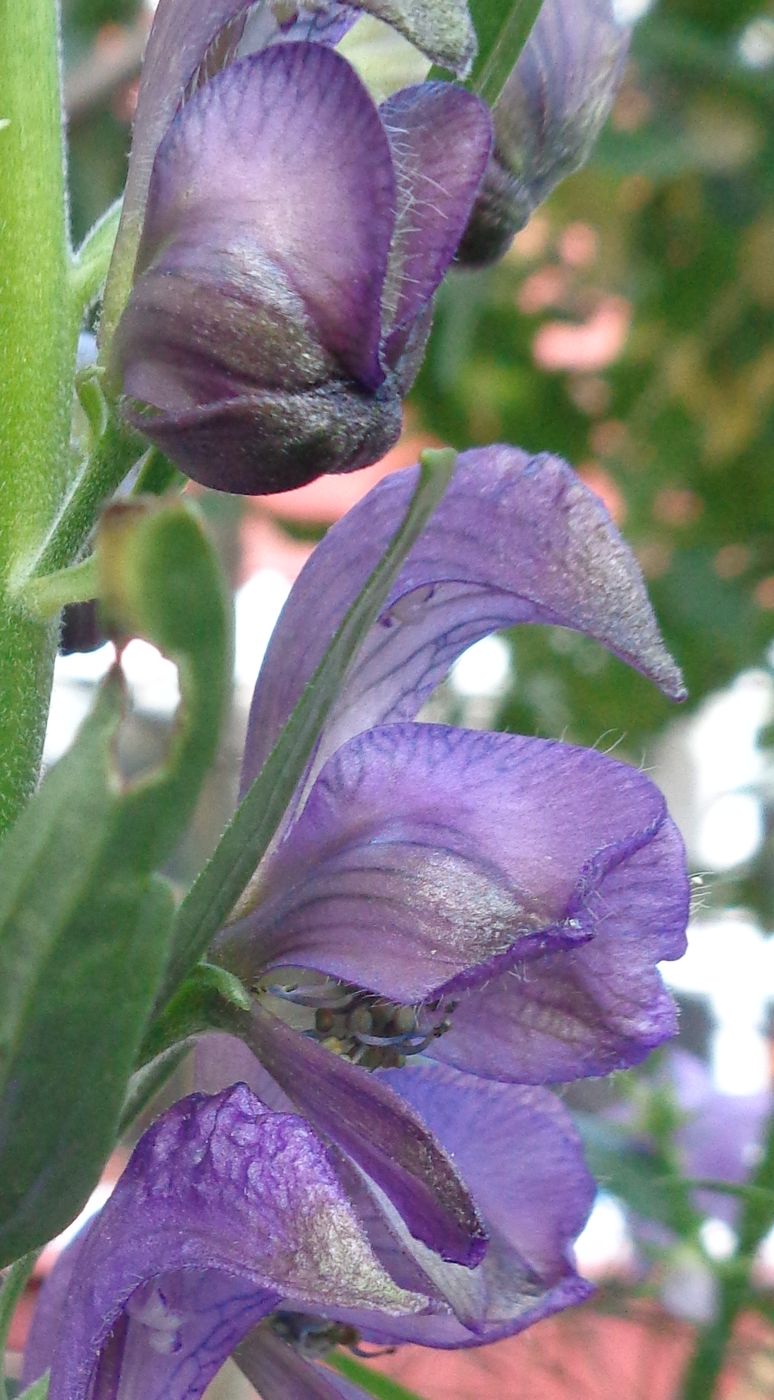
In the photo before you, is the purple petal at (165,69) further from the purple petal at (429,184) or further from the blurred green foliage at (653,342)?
the blurred green foliage at (653,342)

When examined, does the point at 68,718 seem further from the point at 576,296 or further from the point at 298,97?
the point at 298,97

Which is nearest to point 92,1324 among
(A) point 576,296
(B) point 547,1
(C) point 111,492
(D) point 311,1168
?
(D) point 311,1168

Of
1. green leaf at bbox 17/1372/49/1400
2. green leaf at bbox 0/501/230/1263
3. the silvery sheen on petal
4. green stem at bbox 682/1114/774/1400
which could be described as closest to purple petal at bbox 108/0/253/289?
the silvery sheen on petal

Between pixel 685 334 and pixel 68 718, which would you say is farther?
pixel 68 718

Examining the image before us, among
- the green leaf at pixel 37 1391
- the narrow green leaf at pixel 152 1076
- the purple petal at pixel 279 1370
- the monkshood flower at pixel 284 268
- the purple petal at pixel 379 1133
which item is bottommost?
the purple petal at pixel 279 1370

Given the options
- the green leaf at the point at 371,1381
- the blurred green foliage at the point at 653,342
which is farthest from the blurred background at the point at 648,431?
the green leaf at the point at 371,1381

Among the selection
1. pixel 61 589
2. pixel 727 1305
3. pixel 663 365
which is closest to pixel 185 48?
pixel 61 589

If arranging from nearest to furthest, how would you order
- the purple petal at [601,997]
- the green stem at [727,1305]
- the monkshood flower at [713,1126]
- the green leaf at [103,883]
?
1. the green leaf at [103,883]
2. the purple petal at [601,997]
3. the green stem at [727,1305]
4. the monkshood flower at [713,1126]

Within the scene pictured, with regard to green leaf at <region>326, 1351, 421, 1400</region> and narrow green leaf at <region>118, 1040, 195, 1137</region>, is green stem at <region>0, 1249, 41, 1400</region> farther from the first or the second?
green leaf at <region>326, 1351, 421, 1400</region>
